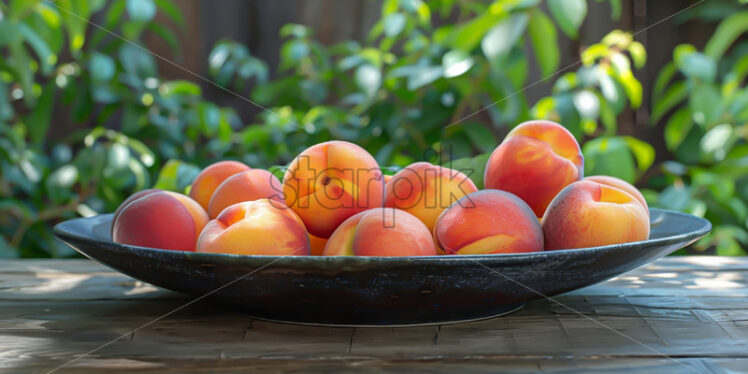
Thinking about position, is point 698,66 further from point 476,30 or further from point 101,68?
point 101,68

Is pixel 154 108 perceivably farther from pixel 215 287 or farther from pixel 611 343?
pixel 611 343

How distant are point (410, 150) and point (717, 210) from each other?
0.58m

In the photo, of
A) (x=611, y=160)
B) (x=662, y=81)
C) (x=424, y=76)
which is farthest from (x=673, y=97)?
(x=424, y=76)

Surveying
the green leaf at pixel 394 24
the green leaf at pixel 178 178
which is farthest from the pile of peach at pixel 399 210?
the green leaf at pixel 394 24

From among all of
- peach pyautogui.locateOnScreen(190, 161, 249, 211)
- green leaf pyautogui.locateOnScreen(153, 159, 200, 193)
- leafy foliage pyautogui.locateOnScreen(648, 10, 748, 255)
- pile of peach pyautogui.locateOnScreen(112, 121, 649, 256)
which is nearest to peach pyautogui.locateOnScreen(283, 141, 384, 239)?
pile of peach pyautogui.locateOnScreen(112, 121, 649, 256)

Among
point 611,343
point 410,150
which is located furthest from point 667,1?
point 611,343

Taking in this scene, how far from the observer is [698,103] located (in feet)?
4.56

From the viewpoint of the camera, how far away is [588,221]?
0.53 metres

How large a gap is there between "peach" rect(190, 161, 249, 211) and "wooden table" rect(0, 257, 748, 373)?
88mm

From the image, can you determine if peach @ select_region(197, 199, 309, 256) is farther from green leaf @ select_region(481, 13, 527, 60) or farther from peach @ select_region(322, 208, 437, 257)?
green leaf @ select_region(481, 13, 527, 60)

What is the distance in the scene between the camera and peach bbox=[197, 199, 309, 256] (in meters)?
0.51

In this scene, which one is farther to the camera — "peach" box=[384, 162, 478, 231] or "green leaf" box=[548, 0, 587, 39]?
"green leaf" box=[548, 0, 587, 39]

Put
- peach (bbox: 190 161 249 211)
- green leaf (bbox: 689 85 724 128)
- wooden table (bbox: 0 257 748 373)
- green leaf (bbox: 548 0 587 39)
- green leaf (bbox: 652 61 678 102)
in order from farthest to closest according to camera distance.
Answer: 1. green leaf (bbox: 652 61 678 102)
2. green leaf (bbox: 689 85 724 128)
3. green leaf (bbox: 548 0 587 39)
4. peach (bbox: 190 161 249 211)
5. wooden table (bbox: 0 257 748 373)

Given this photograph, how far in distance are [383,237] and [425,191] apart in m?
0.10
